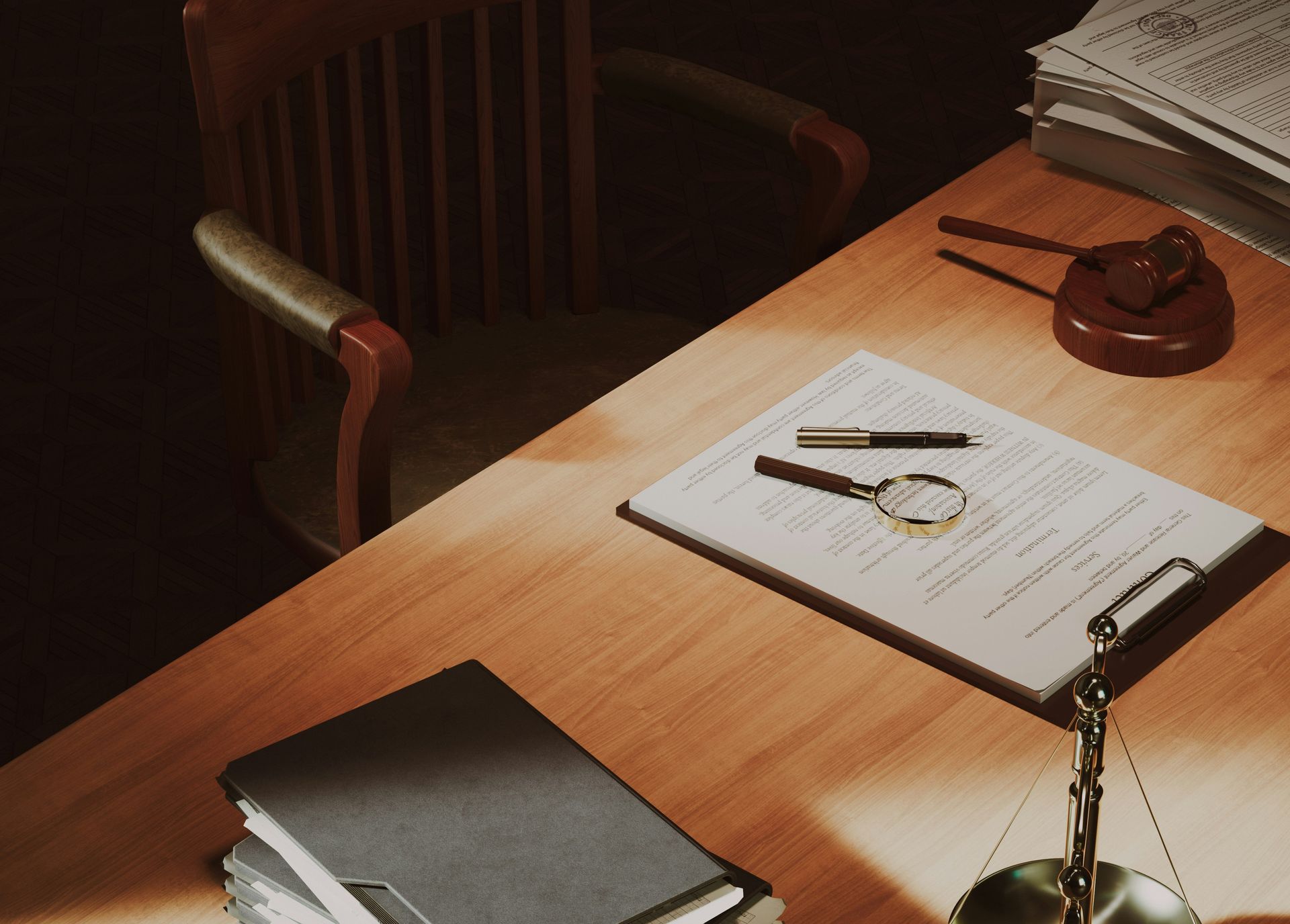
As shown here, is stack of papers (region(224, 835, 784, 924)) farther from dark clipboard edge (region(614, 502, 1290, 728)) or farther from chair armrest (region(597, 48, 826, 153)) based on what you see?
chair armrest (region(597, 48, 826, 153))

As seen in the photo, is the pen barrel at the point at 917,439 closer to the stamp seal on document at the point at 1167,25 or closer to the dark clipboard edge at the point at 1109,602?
the dark clipboard edge at the point at 1109,602

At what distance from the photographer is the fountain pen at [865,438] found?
125cm

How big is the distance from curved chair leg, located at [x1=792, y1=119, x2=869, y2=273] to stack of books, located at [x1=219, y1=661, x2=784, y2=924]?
93 cm

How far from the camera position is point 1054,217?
1603 mm

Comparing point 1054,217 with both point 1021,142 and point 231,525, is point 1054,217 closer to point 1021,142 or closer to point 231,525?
point 1021,142

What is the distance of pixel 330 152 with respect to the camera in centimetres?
179

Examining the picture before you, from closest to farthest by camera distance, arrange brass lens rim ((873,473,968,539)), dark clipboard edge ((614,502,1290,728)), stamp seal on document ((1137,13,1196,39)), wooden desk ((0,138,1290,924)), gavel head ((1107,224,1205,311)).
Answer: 1. wooden desk ((0,138,1290,924))
2. dark clipboard edge ((614,502,1290,728))
3. brass lens rim ((873,473,968,539))
4. gavel head ((1107,224,1205,311))
5. stamp seal on document ((1137,13,1196,39))

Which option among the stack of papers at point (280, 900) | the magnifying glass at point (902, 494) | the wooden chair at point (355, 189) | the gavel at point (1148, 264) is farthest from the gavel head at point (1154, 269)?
the stack of papers at point (280, 900)

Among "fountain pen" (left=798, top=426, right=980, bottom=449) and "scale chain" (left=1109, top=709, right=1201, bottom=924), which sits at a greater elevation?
"fountain pen" (left=798, top=426, right=980, bottom=449)

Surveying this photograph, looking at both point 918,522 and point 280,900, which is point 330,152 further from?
point 280,900

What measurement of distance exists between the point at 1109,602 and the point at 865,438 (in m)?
0.24

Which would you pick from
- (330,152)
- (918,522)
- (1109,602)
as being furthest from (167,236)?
(1109,602)

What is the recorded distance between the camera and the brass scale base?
0.86m

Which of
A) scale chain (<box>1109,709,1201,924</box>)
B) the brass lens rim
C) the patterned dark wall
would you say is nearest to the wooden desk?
scale chain (<box>1109,709,1201,924</box>)
